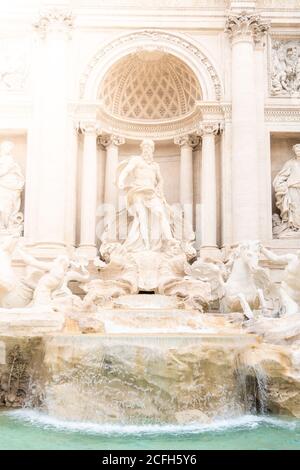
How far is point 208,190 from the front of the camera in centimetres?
1438

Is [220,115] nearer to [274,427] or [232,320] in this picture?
[232,320]

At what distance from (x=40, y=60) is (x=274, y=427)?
11341mm

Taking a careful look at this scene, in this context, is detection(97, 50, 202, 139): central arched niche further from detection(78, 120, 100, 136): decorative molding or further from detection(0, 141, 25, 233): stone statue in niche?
detection(0, 141, 25, 233): stone statue in niche

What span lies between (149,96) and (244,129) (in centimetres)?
338

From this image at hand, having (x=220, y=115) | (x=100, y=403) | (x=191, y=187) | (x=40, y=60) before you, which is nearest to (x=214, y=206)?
(x=191, y=187)

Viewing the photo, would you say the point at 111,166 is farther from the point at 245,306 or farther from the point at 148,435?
the point at 148,435

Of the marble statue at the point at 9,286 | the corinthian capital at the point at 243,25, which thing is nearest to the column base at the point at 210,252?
the marble statue at the point at 9,286

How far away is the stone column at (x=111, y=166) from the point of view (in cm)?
1512

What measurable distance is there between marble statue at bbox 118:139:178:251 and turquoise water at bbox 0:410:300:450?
6438 mm

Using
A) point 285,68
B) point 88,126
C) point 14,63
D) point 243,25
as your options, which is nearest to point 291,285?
point 88,126

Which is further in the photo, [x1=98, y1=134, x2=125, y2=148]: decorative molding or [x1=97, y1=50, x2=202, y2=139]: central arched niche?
[x1=98, y1=134, x2=125, y2=148]: decorative molding

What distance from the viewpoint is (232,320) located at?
10.4 metres

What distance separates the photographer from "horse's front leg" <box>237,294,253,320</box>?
10453 millimetres

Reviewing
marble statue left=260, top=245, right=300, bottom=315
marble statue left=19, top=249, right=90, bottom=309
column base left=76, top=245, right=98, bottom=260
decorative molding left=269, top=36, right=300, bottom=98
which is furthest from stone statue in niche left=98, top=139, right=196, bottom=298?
decorative molding left=269, top=36, right=300, bottom=98
